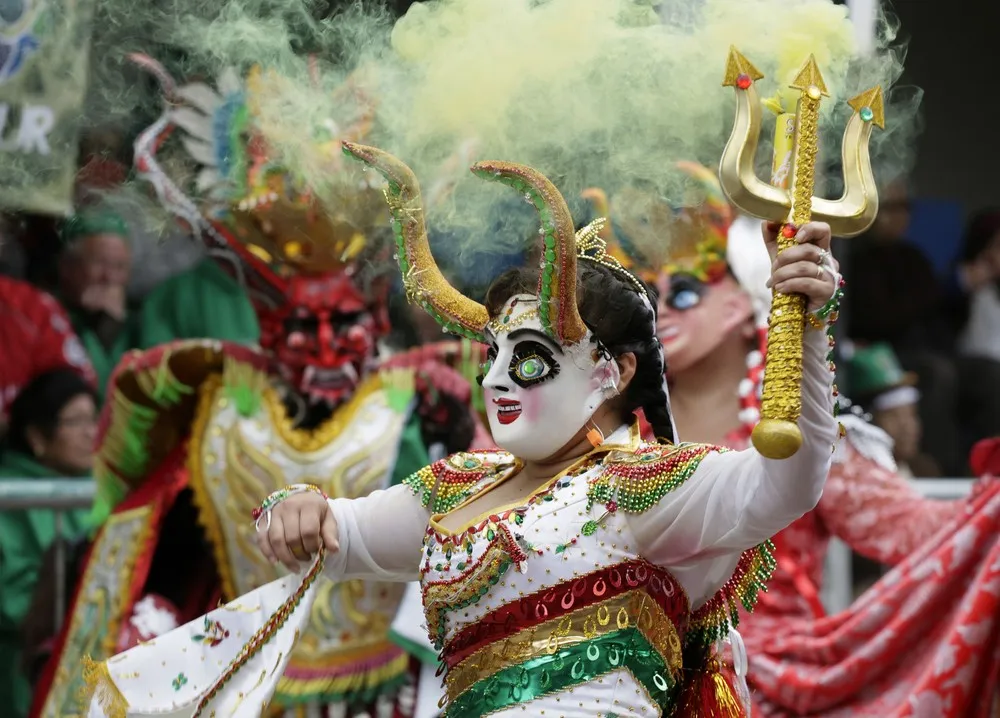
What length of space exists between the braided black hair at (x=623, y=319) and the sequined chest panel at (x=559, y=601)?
23cm

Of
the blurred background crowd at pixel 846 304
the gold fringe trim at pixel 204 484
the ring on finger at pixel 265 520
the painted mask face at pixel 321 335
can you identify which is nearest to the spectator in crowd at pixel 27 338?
the blurred background crowd at pixel 846 304

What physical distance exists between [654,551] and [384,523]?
618 millimetres

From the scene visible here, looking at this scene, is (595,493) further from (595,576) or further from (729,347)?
(729,347)

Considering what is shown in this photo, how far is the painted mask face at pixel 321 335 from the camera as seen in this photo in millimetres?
4914

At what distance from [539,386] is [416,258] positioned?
1.29ft

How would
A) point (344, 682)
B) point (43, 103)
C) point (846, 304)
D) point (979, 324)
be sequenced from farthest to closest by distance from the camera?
point (979, 324) → point (846, 304) → point (43, 103) → point (344, 682)

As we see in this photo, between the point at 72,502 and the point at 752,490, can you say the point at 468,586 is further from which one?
the point at 72,502

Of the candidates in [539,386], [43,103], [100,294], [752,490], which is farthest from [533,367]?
[100,294]

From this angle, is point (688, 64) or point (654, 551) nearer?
point (654, 551)

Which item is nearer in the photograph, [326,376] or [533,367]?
[533,367]

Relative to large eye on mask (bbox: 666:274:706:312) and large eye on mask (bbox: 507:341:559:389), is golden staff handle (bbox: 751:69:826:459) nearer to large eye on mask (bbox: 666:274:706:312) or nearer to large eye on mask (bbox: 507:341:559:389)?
large eye on mask (bbox: 507:341:559:389)

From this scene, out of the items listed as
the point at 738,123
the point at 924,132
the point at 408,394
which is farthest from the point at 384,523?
the point at 924,132

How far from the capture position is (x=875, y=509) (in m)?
4.80

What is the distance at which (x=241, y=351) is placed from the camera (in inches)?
198
